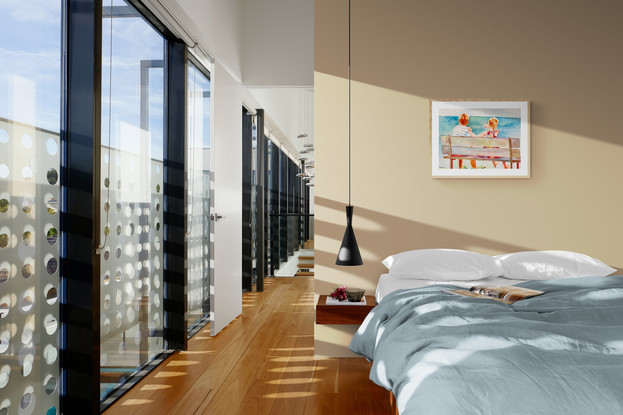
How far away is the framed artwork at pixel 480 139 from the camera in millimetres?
3354

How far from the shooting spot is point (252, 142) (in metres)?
5.89

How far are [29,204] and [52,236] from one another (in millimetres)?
222

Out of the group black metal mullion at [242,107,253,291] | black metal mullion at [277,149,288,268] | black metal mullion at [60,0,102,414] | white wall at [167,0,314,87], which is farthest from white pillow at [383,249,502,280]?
black metal mullion at [277,149,288,268]

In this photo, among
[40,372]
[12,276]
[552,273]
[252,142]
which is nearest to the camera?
[12,276]

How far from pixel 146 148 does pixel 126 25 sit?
2.39ft

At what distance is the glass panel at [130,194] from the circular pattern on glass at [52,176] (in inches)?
13.3

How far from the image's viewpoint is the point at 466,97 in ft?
11.1

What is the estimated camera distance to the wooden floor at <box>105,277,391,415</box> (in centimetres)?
239

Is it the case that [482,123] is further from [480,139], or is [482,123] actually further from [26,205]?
[26,205]

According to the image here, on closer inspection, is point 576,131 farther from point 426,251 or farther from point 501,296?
point 501,296

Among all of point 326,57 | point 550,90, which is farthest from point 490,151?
point 326,57

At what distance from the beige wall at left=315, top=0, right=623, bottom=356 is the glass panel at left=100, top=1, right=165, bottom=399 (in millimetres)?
1111

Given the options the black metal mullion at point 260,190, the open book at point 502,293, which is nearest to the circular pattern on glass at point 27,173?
the open book at point 502,293

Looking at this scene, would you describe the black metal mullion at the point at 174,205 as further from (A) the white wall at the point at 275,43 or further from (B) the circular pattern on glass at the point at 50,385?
(B) the circular pattern on glass at the point at 50,385
